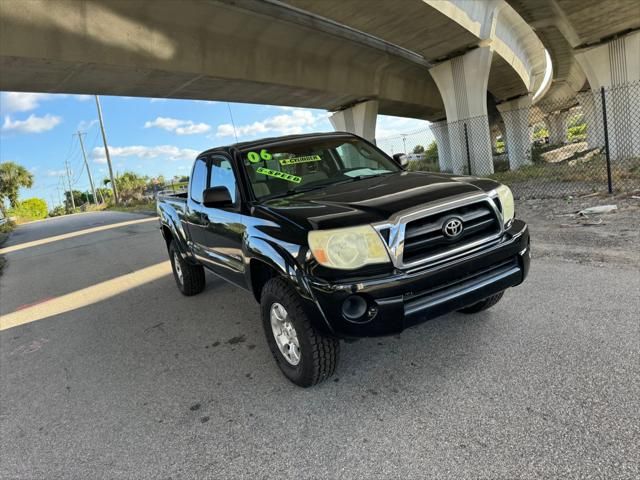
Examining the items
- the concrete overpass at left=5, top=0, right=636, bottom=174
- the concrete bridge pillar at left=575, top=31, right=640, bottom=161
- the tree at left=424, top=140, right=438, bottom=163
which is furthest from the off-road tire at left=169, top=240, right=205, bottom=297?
the tree at left=424, top=140, right=438, bottom=163

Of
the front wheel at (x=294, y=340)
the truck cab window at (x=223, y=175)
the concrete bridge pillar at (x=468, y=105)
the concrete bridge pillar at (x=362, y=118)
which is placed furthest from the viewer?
the concrete bridge pillar at (x=362, y=118)

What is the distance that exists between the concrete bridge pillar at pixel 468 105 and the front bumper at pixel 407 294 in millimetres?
15321

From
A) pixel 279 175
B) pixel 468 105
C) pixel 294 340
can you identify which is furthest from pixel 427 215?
pixel 468 105

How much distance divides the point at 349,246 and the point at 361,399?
1.07 meters

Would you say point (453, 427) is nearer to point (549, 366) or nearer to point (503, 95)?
point (549, 366)

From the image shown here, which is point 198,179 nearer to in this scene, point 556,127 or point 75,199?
point 556,127

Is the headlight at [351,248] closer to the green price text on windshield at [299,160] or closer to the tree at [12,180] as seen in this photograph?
the green price text on windshield at [299,160]

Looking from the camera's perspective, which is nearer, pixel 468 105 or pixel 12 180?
pixel 468 105

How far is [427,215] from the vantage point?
2820 mm

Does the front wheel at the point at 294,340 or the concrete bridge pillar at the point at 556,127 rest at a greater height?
the concrete bridge pillar at the point at 556,127

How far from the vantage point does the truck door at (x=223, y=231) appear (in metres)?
3.82

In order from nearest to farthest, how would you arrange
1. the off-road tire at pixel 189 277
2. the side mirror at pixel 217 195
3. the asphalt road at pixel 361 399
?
the asphalt road at pixel 361 399
the side mirror at pixel 217 195
the off-road tire at pixel 189 277

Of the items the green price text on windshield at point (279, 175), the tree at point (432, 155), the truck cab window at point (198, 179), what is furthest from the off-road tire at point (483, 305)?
the tree at point (432, 155)

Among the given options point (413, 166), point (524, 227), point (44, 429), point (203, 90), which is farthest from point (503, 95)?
point (44, 429)
